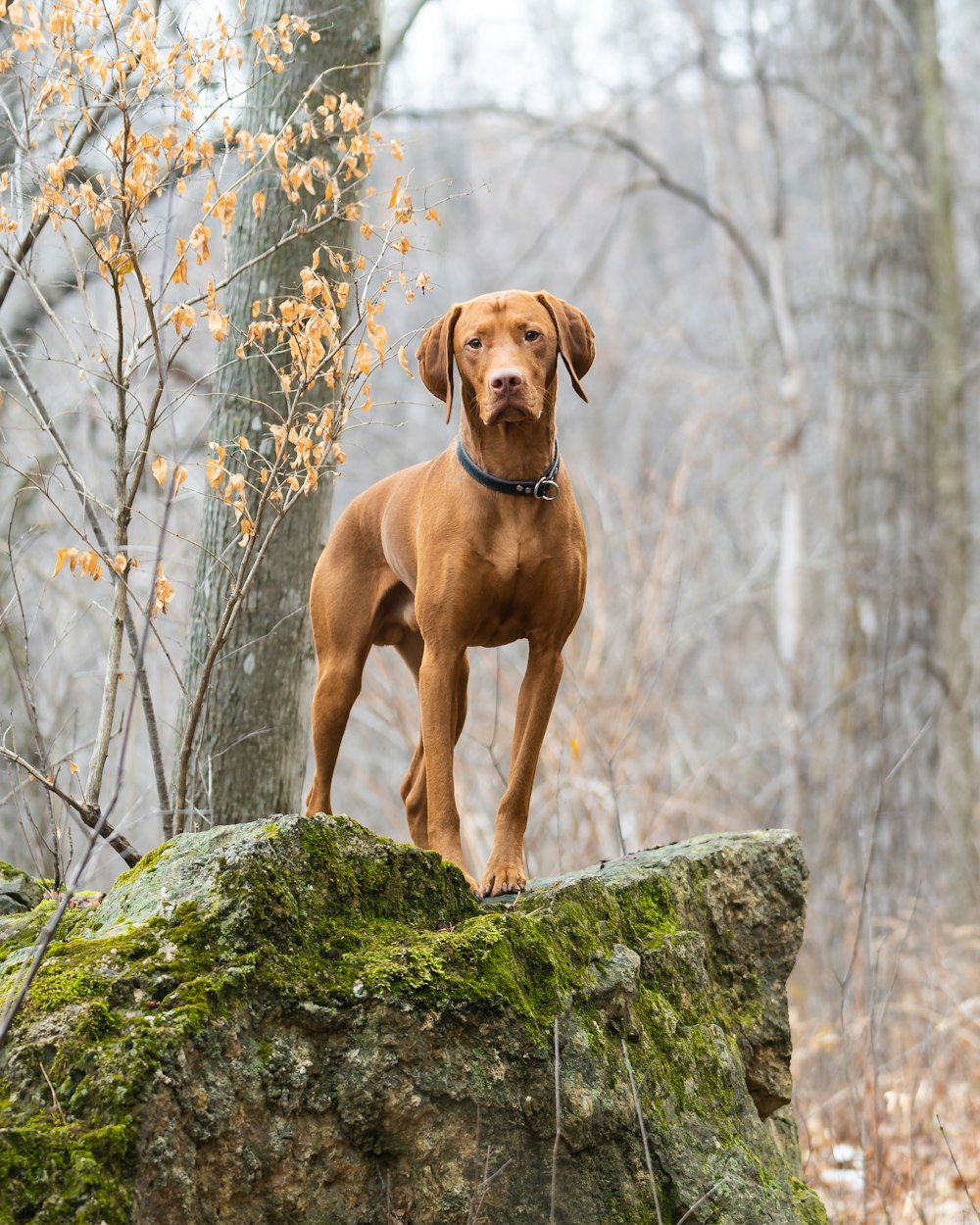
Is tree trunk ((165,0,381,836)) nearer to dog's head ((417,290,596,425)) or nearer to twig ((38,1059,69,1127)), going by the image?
dog's head ((417,290,596,425))

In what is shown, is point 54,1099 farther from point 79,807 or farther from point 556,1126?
point 79,807

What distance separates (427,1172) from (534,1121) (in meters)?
0.29

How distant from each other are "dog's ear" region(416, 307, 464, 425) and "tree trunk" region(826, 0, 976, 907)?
22.0 ft

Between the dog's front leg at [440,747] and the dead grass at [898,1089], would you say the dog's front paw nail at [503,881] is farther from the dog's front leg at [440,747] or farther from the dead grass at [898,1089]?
the dead grass at [898,1089]

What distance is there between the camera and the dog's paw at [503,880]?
3730 millimetres

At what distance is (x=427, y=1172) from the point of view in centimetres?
307

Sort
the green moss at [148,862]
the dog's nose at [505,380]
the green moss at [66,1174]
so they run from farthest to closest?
the dog's nose at [505,380]
the green moss at [148,862]
the green moss at [66,1174]

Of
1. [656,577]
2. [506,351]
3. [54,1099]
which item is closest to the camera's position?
[54,1099]

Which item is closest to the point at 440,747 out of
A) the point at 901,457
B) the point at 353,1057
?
the point at 353,1057

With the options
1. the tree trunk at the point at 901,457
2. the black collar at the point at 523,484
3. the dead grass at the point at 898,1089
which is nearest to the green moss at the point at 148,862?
the black collar at the point at 523,484

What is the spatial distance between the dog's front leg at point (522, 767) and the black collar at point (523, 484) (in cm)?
46

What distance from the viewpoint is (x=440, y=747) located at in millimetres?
3785

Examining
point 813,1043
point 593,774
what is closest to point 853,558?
point 593,774

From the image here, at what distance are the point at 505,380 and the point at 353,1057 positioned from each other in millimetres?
1779
